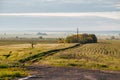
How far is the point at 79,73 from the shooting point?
5475cm

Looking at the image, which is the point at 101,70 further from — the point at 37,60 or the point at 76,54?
the point at 76,54

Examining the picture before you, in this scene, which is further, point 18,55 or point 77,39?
point 77,39

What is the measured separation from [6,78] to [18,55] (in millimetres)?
36310

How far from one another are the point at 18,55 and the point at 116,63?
2381 cm

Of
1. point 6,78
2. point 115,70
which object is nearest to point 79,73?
point 115,70

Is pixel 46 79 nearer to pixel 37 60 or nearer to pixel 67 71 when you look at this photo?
pixel 67 71

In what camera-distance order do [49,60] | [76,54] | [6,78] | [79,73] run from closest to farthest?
[6,78], [79,73], [49,60], [76,54]

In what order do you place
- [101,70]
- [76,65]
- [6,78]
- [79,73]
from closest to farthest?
[6,78], [79,73], [101,70], [76,65]

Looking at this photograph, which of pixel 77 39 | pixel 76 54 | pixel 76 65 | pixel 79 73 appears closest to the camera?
pixel 79 73

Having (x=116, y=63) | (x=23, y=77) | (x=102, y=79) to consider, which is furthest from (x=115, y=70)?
(x=23, y=77)

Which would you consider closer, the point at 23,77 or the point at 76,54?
the point at 23,77

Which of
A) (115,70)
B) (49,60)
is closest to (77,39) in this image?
(49,60)

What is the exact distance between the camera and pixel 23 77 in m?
49.4

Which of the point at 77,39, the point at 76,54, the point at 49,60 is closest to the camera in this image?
the point at 49,60
